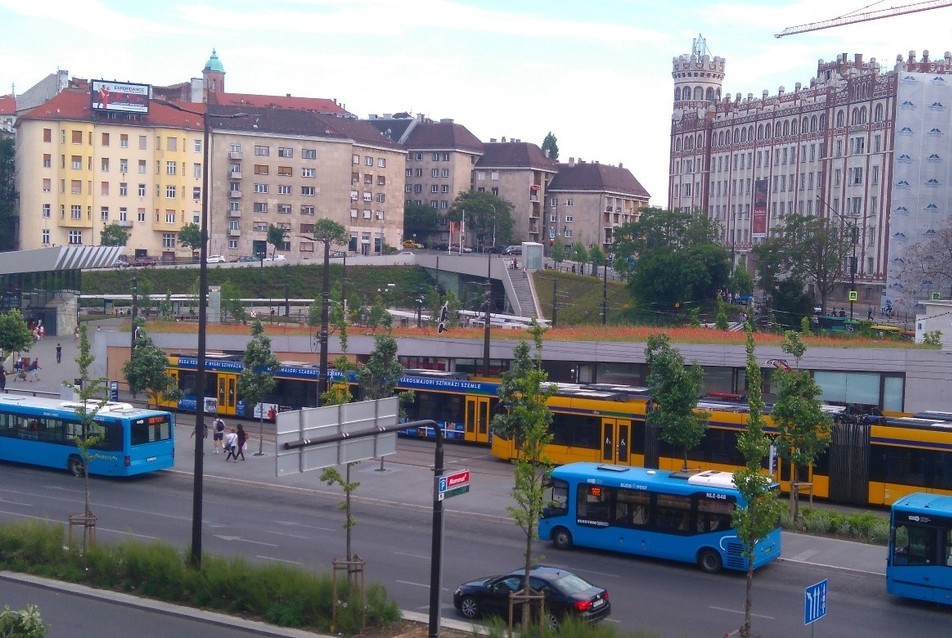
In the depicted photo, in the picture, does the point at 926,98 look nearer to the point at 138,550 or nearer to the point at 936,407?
the point at 936,407

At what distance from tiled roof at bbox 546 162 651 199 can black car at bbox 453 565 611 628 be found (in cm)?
11525

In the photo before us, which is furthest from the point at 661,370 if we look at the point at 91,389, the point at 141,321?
the point at 141,321

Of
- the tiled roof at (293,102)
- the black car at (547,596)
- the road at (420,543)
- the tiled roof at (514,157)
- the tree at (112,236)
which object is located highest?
the tiled roof at (293,102)

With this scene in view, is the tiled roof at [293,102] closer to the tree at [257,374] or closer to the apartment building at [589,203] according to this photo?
the apartment building at [589,203]

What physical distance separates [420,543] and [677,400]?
8.47 m

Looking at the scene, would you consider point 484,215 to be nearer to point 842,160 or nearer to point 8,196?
point 842,160

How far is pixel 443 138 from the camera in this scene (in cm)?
12912

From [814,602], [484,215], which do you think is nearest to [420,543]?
[814,602]

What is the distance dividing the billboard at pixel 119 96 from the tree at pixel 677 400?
80.8 m

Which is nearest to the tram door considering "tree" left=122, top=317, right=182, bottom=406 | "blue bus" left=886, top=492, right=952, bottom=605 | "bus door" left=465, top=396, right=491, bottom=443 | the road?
the road

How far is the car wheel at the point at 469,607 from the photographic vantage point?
1677 cm

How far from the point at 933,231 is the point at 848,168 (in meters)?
9.92

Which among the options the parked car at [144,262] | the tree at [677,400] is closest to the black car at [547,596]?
the tree at [677,400]

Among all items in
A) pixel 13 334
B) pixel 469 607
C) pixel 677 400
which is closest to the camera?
pixel 469 607
